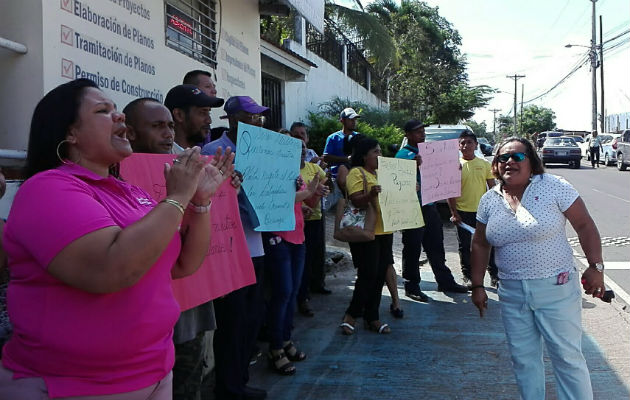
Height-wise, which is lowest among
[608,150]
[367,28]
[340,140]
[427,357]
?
[427,357]

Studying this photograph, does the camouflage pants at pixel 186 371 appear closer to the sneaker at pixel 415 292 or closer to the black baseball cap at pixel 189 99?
the black baseball cap at pixel 189 99

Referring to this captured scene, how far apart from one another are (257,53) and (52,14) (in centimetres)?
449

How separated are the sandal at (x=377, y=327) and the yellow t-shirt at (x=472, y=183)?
A: 2.07m

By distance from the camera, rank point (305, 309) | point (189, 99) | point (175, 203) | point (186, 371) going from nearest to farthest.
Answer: point (175, 203) < point (186, 371) < point (189, 99) < point (305, 309)

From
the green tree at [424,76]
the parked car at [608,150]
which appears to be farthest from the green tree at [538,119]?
the parked car at [608,150]

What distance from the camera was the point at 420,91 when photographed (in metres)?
37.4

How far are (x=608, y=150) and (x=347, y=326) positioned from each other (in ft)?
93.8

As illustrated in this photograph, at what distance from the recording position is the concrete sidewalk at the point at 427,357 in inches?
165

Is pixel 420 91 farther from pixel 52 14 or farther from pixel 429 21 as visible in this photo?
pixel 52 14

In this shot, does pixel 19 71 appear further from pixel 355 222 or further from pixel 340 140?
pixel 340 140

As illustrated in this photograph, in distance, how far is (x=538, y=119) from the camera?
82.2 metres

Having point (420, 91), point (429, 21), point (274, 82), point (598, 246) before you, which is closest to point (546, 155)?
point (420, 91)

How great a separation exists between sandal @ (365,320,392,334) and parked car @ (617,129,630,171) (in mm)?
23796

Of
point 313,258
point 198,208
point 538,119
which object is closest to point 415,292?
point 313,258
